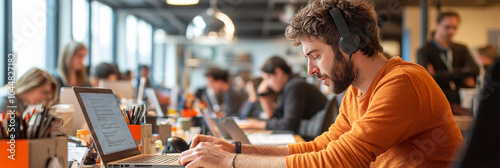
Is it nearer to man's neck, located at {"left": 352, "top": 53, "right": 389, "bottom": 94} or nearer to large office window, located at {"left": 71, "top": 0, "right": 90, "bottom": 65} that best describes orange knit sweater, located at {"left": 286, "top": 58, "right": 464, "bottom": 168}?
man's neck, located at {"left": 352, "top": 53, "right": 389, "bottom": 94}

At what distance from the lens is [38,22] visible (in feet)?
20.4

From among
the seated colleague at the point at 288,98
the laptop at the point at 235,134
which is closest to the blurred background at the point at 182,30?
the laptop at the point at 235,134

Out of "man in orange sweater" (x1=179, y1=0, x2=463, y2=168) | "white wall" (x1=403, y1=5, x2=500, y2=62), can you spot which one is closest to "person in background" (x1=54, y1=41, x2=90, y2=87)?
"man in orange sweater" (x1=179, y1=0, x2=463, y2=168)

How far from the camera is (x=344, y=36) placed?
1.55 metres

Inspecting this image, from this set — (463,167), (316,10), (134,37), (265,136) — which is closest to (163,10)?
(134,37)

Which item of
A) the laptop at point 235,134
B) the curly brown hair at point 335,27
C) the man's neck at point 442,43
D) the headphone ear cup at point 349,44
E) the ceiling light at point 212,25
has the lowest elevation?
the laptop at point 235,134

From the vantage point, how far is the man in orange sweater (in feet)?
4.55

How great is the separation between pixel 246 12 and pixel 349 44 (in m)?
10.4

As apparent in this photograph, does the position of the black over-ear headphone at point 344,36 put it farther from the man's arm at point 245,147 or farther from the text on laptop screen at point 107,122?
the text on laptop screen at point 107,122

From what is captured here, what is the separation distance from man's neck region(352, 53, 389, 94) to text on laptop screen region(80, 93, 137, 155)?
0.83 metres

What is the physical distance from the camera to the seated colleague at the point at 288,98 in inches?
155

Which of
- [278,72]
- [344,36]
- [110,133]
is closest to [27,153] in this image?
[110,133]

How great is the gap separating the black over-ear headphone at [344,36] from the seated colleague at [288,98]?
220cm

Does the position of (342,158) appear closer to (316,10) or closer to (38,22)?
(316,10)
